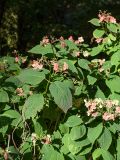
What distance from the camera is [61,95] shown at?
2.53m

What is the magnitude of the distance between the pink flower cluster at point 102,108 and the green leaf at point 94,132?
61mm

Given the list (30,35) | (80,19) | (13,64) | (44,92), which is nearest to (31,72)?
(44,92)

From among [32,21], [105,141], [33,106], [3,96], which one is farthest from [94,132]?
[32,21]

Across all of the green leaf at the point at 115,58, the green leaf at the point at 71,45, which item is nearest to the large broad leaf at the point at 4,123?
the green leaf at the point at 71,45

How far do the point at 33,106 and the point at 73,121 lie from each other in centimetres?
28

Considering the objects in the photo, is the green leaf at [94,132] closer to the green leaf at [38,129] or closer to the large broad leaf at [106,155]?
the large broad leaf at [106,155]

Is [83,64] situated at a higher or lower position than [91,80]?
higher

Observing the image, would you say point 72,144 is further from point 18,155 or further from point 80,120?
point 18,155

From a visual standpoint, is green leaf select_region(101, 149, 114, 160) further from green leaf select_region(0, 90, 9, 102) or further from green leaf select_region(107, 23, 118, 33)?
green leaf select_region(107, 23, 118, 33)

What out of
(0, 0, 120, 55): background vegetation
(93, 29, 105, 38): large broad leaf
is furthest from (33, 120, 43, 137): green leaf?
(0, 0, 120, 55): background vegetation

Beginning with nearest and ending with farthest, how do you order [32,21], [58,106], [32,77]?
[58,106]
[32,77]
[32,21]

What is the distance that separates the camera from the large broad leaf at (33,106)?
258cm

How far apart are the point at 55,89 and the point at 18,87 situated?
0.49 m

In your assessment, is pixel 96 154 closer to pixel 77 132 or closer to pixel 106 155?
pixel 106 155
